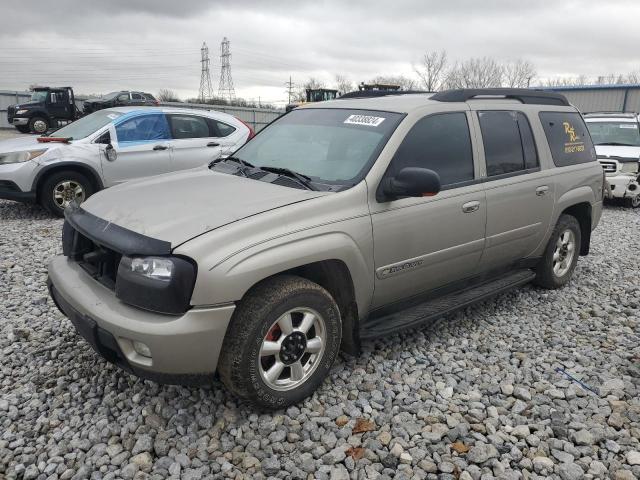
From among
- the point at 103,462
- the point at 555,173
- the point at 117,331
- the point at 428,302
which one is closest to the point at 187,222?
the point at 117,331

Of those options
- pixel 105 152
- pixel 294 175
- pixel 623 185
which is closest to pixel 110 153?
pixel 105 152

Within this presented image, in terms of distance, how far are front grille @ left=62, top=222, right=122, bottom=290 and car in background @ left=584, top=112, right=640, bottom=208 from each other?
961 centimetres

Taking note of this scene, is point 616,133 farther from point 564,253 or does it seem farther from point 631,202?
point 564,253

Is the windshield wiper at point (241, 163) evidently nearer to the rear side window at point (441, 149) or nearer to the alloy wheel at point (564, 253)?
the rear side window at point (441, 149)

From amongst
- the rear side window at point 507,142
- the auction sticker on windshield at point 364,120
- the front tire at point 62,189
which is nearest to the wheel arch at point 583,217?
the rear side window at point 507,142

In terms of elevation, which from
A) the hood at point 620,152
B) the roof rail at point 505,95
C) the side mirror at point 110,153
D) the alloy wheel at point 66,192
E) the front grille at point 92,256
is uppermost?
the roof rail at point 505,95

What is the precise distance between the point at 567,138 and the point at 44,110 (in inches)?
951

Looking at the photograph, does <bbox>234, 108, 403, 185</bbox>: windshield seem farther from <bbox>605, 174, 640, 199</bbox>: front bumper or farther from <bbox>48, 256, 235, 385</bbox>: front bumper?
<bbox>605, 174, 640, 199</bbox>: front bumper

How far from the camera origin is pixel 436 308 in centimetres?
368

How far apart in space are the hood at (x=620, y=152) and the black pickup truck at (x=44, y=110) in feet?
71.2

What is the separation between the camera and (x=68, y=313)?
297 cm

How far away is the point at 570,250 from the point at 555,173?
996 millimetres

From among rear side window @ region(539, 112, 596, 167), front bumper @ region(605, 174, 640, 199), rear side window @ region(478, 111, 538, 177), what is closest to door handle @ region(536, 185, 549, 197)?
rear side window @ region(478, 111, 538, 177)

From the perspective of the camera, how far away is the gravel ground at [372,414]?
2572mm
